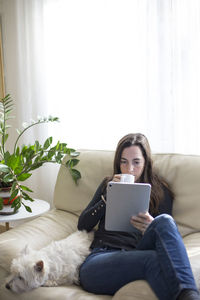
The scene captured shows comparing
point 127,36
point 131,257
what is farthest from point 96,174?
point 127,36

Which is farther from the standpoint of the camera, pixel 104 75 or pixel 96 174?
pixel 104 75

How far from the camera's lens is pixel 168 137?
215cm

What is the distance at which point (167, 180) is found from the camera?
1836 mm

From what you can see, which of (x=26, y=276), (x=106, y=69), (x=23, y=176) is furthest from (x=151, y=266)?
(x=106, y=69)

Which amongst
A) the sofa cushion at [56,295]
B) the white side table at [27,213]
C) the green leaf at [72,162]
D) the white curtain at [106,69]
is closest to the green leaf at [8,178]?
the white side table at [27,213]

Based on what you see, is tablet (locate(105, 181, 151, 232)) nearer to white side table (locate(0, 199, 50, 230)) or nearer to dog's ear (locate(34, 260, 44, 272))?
dog's ear (locate(34, 260, 44, 272))

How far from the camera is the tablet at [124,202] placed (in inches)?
56.3

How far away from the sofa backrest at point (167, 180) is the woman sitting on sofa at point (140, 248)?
7 centimetres

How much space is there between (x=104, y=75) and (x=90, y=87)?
146 millimetres

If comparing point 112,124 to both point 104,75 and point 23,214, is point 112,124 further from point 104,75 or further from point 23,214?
point 23,214

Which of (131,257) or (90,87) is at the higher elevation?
(90,87)

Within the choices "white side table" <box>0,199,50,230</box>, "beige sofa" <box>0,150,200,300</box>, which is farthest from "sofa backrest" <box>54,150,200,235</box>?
"white side table" <box>0,199,50,230</box>

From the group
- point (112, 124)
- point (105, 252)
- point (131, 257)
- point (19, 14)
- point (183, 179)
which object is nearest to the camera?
point (131, 257)

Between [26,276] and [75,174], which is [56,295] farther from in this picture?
[75,174]
